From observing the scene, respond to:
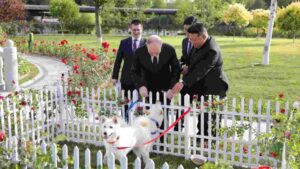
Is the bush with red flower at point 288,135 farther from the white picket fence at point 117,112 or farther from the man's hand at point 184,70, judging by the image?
the man's hand at point 184,70

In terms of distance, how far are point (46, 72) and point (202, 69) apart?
1034 centimetres

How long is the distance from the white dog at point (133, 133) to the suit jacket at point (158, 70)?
0.49 metres

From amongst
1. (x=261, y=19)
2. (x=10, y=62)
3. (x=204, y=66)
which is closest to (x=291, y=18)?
(x=261, y=19)

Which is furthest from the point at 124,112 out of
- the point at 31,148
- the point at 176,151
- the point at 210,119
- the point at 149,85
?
the point at 31,148

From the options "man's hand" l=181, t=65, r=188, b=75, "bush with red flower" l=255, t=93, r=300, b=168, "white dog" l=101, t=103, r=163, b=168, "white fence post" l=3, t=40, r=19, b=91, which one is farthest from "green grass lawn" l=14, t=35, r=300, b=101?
"white fence post" l=3, t=40, r=19, b=91

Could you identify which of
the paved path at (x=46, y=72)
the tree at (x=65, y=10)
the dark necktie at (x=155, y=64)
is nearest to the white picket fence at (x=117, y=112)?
the dark necktie at (x=155, y=64)

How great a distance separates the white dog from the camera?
455 centimetres

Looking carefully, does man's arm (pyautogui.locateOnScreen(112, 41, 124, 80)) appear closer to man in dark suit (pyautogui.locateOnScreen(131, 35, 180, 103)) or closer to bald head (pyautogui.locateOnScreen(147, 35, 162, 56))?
man in dark suit (pyautogui.locateOnScreen(131, 35, 180, 103))

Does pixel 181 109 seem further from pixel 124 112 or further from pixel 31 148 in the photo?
pixel 31 148

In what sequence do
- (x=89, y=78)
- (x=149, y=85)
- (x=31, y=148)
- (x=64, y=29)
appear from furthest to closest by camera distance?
(x=64, y=29) < (x=89, y=78) < (x=149, y=85) < (x=31, y=148)

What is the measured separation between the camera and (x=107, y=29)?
48906 mm

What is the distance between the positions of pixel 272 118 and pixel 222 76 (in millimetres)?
1005

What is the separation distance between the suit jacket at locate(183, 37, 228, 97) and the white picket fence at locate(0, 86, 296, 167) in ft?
1.02

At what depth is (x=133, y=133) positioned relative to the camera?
5.00 meters
